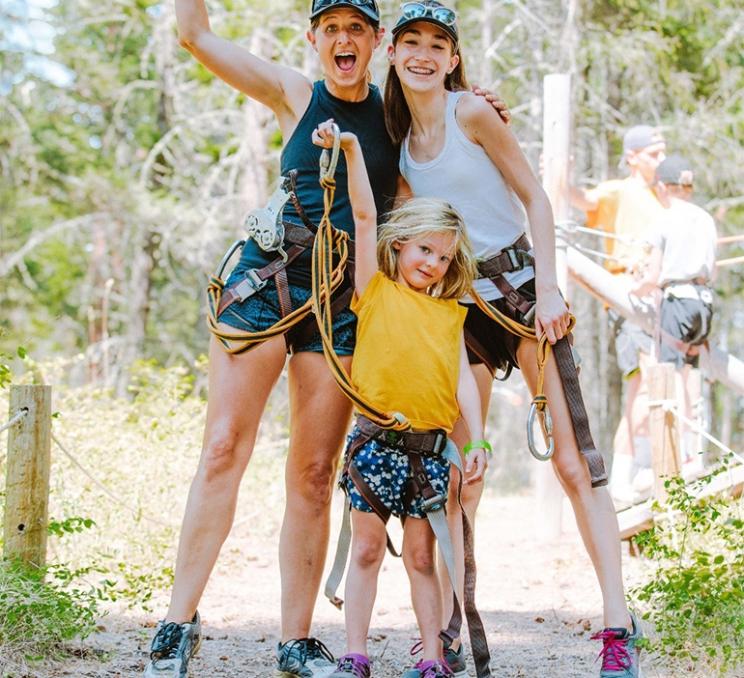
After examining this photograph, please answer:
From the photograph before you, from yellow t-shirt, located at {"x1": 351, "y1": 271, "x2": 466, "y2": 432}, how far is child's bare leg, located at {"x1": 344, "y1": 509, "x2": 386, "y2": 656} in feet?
1.13

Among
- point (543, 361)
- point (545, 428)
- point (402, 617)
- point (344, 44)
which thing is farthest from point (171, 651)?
point (402, 617)

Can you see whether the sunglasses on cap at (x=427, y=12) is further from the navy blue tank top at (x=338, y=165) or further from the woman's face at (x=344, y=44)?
the navy blue tank top at (x=338, y=165)

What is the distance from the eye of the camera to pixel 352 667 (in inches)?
127

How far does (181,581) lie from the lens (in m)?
3.43

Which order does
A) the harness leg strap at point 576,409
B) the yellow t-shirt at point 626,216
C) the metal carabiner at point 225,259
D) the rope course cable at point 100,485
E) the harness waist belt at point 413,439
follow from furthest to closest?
1. the yellow t-shirt at point 626,216
2. the rope course cable at point 100,485
3. the metal carabiner at point 225,259
4. the harness leg strap at point 576,409
5. the harness waist belt at point 413,439

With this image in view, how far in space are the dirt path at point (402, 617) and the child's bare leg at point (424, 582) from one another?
72 centimetres

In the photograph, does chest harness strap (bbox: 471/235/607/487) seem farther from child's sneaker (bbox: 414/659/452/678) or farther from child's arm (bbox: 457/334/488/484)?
child's sneaker (bbox: 414/659/452/678)

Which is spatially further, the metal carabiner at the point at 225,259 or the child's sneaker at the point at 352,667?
the metal carabiner at the point at 225,259

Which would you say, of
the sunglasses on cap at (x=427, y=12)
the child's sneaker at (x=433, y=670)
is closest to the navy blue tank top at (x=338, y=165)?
the sunglasses on cap at (x=427, y=12)

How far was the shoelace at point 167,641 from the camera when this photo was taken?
335 centimetres

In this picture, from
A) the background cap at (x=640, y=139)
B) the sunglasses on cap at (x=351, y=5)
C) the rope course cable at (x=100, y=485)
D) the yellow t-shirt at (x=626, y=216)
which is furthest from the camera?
the background cap at (x=640, y=139)

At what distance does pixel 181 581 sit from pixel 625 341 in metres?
4.62

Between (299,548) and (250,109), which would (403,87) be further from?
(250,109)

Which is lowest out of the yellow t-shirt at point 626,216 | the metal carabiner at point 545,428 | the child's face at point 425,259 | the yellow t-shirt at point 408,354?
the metal carabiner at point 545,428
